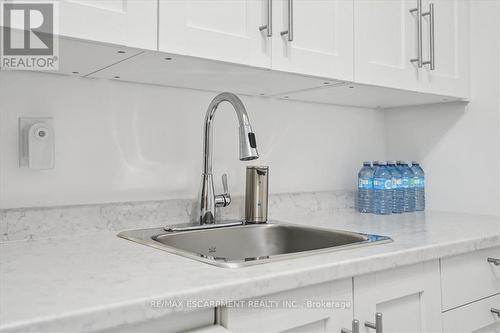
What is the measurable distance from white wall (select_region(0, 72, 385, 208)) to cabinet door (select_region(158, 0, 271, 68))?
0.37 metres

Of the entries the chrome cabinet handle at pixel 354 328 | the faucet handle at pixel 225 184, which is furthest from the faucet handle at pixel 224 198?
the chrome cabinet handle at pixel 354 328

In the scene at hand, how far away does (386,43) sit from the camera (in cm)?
149

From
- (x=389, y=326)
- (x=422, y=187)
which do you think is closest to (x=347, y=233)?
(x=389, y=326)

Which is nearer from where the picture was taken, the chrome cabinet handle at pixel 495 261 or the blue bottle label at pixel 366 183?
the chrome cabinet handle at pixel 495 261

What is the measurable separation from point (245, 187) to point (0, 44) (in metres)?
0.85

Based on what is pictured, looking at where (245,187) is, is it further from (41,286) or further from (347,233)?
(41,286)

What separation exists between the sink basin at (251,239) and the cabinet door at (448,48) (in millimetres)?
668

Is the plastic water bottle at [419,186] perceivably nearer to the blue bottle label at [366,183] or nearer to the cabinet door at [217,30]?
the blue bottle label at [366,183]

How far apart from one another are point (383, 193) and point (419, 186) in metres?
0.22

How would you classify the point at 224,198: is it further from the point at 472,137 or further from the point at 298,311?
the point at 472,137

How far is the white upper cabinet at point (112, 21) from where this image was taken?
0.89m

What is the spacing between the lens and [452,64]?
1.70m

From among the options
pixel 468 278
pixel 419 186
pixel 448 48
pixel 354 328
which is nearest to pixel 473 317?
pixel 468 278

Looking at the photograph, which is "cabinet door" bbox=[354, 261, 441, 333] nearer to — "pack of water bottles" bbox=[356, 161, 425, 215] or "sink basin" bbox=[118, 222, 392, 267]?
"sink basin" bbox=[118, 222, 392, 267]
